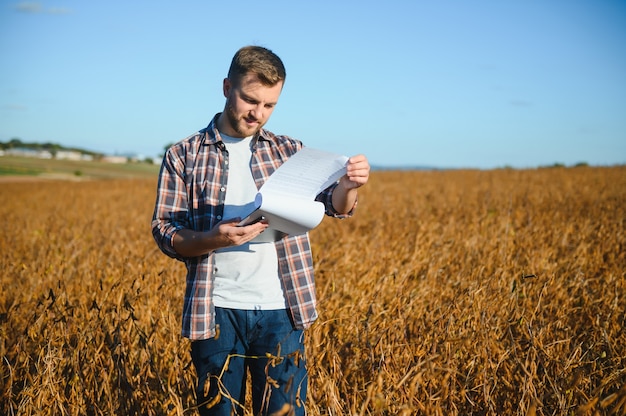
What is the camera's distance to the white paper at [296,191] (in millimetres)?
1541

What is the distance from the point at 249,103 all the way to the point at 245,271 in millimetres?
574

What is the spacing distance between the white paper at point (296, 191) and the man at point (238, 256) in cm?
15

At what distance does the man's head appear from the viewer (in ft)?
5.87

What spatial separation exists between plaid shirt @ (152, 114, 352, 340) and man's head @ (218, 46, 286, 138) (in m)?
0.12

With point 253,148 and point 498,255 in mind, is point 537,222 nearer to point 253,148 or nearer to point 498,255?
point 498,255

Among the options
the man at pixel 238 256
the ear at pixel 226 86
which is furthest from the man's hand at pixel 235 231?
the ear at pixel 226 86

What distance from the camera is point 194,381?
262cm

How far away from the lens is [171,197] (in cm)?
190

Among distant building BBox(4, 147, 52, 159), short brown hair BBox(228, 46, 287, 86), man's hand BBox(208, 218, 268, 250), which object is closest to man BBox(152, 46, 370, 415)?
short brown hair BBox(228, 46, 287, 86)

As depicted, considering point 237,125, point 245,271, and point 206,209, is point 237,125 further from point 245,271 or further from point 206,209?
point 245,271

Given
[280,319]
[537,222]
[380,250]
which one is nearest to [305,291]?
[280,319]

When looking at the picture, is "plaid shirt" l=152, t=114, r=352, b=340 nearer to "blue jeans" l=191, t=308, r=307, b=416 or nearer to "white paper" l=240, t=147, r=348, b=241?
"blue jeans" l=191, t=308, r=307, b=416

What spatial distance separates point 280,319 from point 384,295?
1636mm

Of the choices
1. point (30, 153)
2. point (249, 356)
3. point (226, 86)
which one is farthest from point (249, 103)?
point (30, 153)
